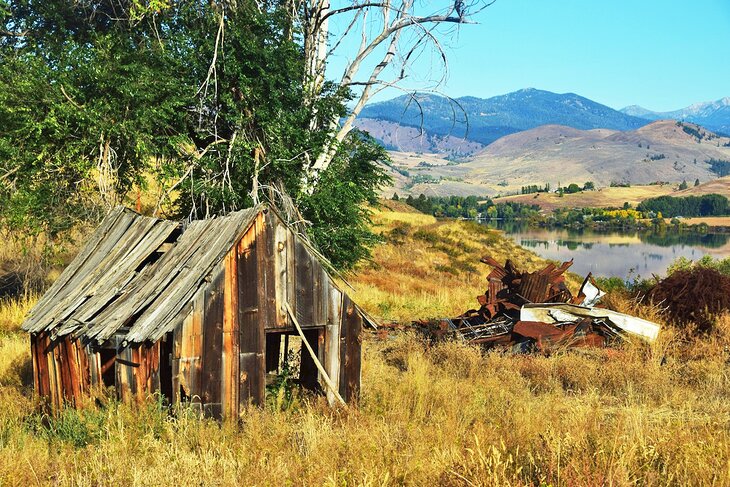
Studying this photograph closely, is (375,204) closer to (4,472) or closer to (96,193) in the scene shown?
(96,193)

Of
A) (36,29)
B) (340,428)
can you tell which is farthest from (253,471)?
(36,29)

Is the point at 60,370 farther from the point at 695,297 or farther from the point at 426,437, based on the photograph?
the point at 695,297

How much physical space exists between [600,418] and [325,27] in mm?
15281

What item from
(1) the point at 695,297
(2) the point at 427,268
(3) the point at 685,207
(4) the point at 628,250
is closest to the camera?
(1) the point at 695,297

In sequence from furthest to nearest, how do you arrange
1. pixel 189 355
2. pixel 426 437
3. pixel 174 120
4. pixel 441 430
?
pixel 174 120
pixel 189 355
pixel 441 430
pixel 426 437

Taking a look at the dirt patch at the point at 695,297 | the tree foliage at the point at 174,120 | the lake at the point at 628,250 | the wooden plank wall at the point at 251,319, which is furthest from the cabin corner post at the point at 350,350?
the lake at the point at 628,250

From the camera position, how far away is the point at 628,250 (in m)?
85.7

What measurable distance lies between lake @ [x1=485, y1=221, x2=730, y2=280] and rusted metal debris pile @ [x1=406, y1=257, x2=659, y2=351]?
37531 mm

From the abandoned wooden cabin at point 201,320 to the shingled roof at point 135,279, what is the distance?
0.02 meters

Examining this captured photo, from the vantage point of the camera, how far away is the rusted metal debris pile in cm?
1522

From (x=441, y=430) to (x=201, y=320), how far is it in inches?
129

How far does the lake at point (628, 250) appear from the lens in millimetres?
62406

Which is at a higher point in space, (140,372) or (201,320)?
(201,320)

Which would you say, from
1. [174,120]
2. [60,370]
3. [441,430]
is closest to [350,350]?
[441,430]
